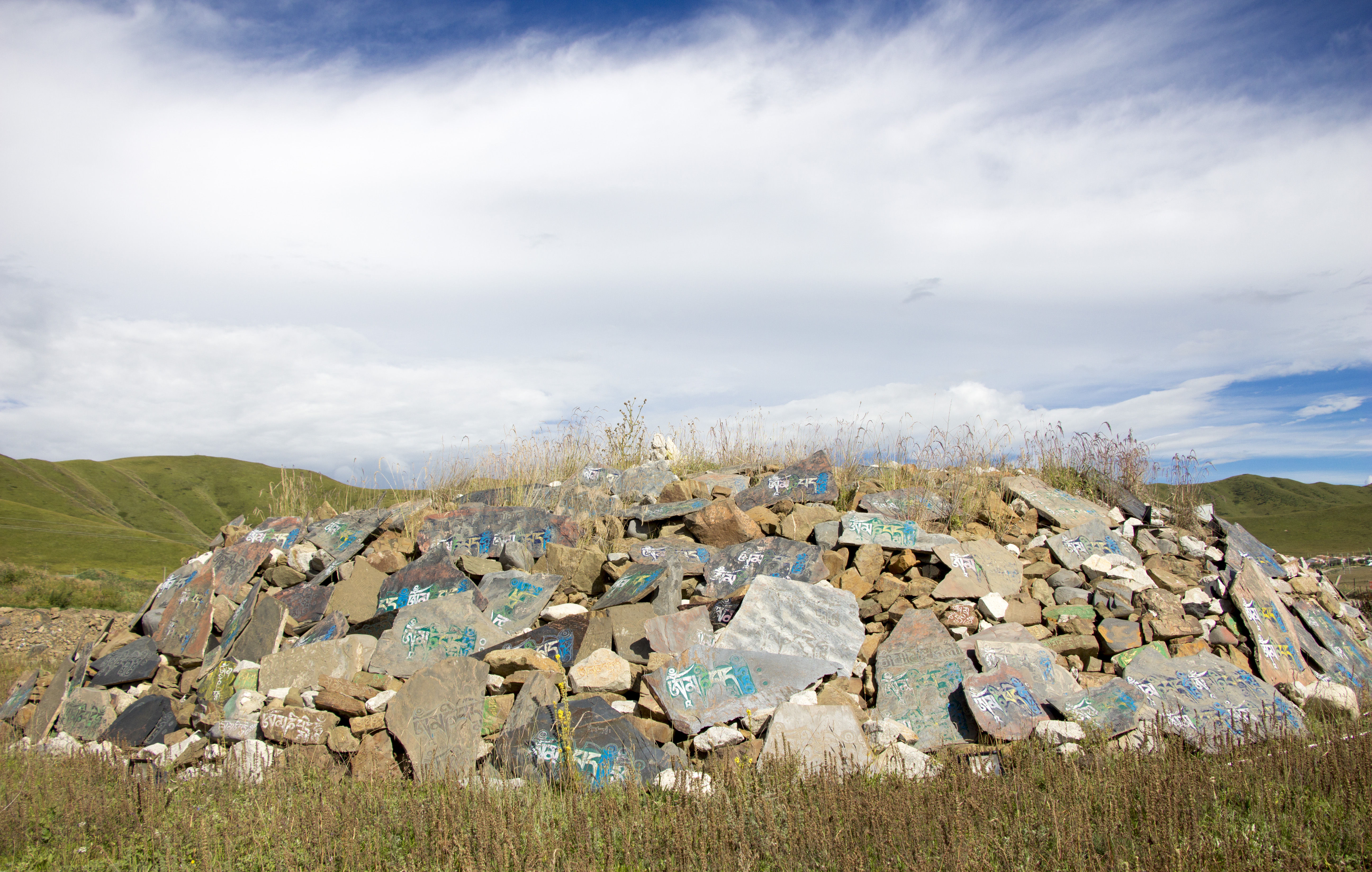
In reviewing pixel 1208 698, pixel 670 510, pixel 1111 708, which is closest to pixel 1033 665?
pixel 1111 708

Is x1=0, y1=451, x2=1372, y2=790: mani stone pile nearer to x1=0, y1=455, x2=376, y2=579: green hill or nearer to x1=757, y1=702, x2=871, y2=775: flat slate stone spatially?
x1=757, y1=702, x2=871, y2=775: flat slate stone

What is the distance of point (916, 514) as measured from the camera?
9.25m

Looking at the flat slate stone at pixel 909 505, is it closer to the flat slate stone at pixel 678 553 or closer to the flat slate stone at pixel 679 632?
the flat slate stone at pixel 678 553

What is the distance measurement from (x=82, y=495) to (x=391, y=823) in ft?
380

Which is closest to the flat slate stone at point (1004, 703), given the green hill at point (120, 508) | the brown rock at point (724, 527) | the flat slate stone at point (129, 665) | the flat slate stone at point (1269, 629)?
the flat slate stone at point (1269, 629)

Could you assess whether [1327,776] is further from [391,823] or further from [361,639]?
[361,639]

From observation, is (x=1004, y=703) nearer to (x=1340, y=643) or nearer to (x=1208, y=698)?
(x=1208, y=698)

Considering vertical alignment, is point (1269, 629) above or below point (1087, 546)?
below

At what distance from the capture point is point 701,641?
6902mm

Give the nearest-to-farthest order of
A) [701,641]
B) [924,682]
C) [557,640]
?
1. [924,682]
2. [701,641]
3. [557,640]

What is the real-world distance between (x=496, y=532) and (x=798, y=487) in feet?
13.1

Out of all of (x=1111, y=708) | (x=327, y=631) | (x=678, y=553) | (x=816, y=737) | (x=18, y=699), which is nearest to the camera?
(x=816, y=737)

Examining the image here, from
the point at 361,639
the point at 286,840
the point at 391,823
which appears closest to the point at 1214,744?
the point at 391,823

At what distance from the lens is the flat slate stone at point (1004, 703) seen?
570 centimetres
